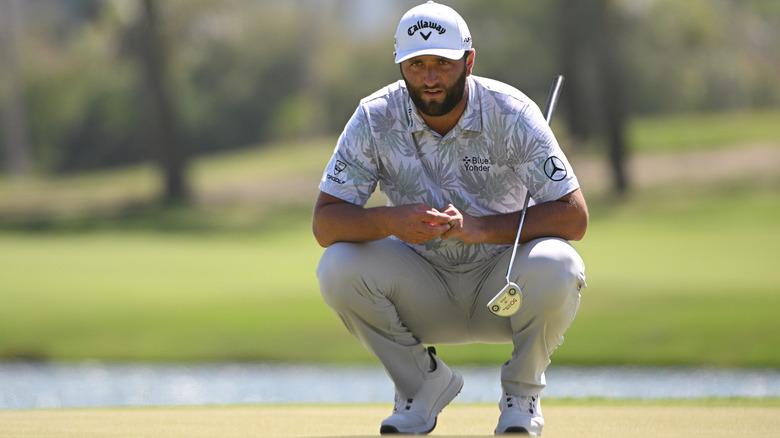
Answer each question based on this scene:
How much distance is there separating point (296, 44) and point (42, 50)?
16.2 ft

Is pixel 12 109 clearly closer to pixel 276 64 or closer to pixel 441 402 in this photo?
pixel 276 64

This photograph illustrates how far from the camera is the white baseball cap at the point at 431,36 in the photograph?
9.25ft

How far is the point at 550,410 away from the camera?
3.66m

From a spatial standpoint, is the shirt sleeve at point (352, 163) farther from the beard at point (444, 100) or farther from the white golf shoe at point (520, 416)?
the white golf shoe at point (520, 416)

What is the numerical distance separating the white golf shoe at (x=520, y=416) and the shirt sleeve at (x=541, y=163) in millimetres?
504

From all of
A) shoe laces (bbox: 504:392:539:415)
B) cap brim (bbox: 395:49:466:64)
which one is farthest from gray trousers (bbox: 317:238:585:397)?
cap brim (bbox: 395:49:466:64)

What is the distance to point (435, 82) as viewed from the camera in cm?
287

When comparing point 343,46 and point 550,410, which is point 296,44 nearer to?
point 343,46

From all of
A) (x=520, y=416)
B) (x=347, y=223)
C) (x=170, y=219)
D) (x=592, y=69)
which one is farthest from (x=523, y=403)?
(x=592, y=69)

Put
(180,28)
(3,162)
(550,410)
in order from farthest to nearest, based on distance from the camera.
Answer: (3,162), (180,28), (550,410)

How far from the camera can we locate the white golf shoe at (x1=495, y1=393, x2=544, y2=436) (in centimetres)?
275

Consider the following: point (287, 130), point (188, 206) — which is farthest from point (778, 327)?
point (287, 130)

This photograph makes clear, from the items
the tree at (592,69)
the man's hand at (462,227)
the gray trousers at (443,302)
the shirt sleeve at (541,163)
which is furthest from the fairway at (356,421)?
the tree at (592,69)

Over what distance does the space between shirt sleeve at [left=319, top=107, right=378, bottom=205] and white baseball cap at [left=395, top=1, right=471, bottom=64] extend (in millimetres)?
215
